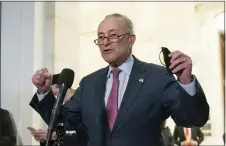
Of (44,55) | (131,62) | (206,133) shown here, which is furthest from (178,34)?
(131,62)

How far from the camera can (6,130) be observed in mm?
2748

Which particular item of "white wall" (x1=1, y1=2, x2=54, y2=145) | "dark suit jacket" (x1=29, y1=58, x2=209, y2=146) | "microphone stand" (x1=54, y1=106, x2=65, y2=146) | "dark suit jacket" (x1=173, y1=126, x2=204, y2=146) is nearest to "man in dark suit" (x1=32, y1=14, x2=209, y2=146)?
"dark suit jacket" (x1=29, y1=58, x2=209, y2=146)

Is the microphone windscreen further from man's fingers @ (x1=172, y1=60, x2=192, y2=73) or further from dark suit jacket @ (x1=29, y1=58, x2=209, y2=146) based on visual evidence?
man's fingers @ (x1=172, y1=60, x2=192, y2=73)

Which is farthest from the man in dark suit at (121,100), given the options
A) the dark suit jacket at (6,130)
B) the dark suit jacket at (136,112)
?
the dark suit jacket at (6,130)

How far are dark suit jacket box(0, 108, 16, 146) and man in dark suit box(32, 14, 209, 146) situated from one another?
51.0 inches

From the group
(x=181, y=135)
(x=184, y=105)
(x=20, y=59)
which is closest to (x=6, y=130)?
(x=20, y=59)

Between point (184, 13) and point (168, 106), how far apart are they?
14.3 feet

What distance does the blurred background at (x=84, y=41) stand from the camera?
2.96 m

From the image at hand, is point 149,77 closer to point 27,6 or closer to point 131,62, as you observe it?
point 131,62

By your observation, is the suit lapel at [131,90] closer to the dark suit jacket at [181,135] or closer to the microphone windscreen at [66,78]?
the microphone windscreen at [66,78]

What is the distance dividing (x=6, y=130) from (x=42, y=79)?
1.54 m

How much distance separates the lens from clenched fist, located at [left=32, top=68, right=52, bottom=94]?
1.36 m

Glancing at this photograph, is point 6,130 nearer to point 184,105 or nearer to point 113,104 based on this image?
point 113,104

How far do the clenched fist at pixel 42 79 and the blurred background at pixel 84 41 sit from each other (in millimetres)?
1570
